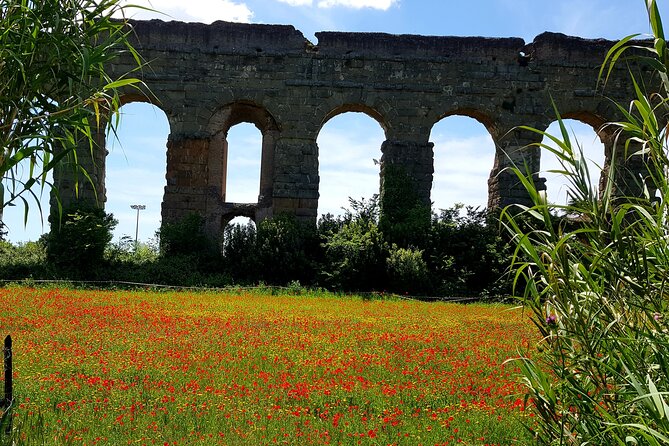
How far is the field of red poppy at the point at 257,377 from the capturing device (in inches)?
206

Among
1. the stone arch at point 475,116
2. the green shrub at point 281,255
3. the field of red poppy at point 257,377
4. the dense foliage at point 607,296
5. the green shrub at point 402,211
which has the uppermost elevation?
the stone arch at point 475,116

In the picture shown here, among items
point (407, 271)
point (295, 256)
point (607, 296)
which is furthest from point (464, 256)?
point (607, 296)

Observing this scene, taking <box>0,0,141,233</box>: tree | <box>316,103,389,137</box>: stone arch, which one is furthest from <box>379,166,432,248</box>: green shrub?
<box>0,0,141,233</box>: tree

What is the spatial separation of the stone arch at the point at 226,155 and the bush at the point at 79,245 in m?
4.05

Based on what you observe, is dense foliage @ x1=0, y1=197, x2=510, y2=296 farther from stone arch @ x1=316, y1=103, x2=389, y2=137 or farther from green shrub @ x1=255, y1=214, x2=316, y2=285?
stone arch @ x1=316, y1=103, x2=389, y2=137

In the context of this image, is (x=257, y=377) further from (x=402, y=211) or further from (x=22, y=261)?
(x=22, y=261)

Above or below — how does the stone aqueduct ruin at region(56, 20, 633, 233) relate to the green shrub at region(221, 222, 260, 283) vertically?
above

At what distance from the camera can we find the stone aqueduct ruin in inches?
835

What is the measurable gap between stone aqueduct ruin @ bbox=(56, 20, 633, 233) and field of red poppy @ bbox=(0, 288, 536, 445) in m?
9.17

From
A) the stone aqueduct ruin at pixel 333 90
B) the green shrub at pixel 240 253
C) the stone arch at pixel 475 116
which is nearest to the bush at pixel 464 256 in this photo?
the stone aqueduct ruin at pixel 333 90

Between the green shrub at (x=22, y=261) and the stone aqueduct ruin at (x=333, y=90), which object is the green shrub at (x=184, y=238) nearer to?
the stone aqueduct ruin at (x=333, y=90)

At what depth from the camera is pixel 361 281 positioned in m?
19.0

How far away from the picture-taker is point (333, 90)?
21.5m

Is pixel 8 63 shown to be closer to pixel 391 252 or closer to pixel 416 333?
pixel 416 333
